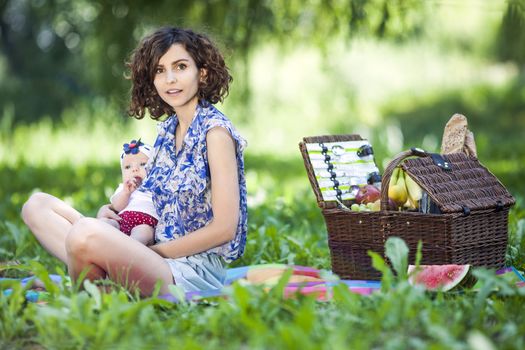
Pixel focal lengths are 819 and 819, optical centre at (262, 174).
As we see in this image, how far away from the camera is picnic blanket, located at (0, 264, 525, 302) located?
3.35m

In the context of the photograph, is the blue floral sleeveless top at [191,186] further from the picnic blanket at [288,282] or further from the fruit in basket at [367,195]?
the fruit in basket at [367,195]

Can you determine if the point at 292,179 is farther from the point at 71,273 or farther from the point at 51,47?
the point at 51,47

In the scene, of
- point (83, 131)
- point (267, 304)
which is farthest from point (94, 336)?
point (83, 131)

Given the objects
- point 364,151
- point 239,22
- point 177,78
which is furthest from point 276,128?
point 177,78

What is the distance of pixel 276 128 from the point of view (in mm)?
13203

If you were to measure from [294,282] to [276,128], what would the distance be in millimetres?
9272

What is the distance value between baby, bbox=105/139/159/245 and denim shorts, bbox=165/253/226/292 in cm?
27

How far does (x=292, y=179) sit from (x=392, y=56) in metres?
9.90

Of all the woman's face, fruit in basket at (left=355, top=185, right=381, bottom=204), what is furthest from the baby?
fruit in basket at (left=355, top=185, right=381, bottom=204)

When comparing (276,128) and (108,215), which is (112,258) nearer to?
(108,215)

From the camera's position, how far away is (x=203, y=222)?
3.97 m

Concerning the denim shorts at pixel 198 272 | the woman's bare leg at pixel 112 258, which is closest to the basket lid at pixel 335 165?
the denim shorts at pixel 198 272

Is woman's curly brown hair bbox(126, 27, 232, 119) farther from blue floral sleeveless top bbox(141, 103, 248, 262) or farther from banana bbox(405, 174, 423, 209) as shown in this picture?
banana bbox(405, 174, 423, 209)

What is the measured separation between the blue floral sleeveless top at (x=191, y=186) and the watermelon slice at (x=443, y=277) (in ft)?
2.97
